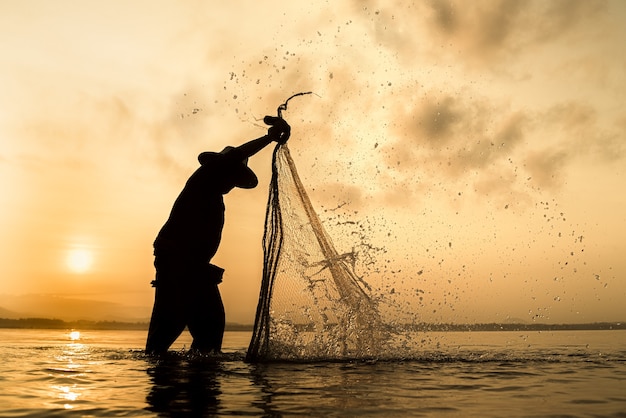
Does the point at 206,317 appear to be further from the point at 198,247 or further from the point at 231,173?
the point at 231,173

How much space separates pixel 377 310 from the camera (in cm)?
987

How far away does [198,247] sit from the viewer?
9.73 metres

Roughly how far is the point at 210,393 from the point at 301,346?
4.19m

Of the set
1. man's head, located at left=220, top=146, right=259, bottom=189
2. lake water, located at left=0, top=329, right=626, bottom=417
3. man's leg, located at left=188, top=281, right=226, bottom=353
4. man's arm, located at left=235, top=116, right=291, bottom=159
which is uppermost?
man's arm, located at left=235, top=116, right=291, bottom=159

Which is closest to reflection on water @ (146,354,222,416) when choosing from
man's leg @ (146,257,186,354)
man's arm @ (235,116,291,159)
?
man's leg @ (146,257,186,354)

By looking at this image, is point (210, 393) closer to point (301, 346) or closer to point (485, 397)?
point (485, 397)

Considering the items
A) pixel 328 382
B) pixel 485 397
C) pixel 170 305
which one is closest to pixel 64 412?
pixel 328 382

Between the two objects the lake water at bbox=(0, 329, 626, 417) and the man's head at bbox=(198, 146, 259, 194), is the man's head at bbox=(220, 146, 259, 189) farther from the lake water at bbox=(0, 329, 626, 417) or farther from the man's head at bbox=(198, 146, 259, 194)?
the lake water at bbox=(0, 329, 626, 417)

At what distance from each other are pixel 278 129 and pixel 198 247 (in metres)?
2.21

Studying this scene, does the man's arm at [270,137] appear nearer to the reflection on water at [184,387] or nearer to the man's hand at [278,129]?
the man's hand at [278,129]

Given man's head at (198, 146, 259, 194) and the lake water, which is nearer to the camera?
the lake water

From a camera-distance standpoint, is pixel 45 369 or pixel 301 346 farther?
pixel 301 346

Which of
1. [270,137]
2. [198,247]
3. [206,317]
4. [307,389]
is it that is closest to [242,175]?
[270,137]

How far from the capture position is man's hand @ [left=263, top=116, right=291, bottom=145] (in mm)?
9539
